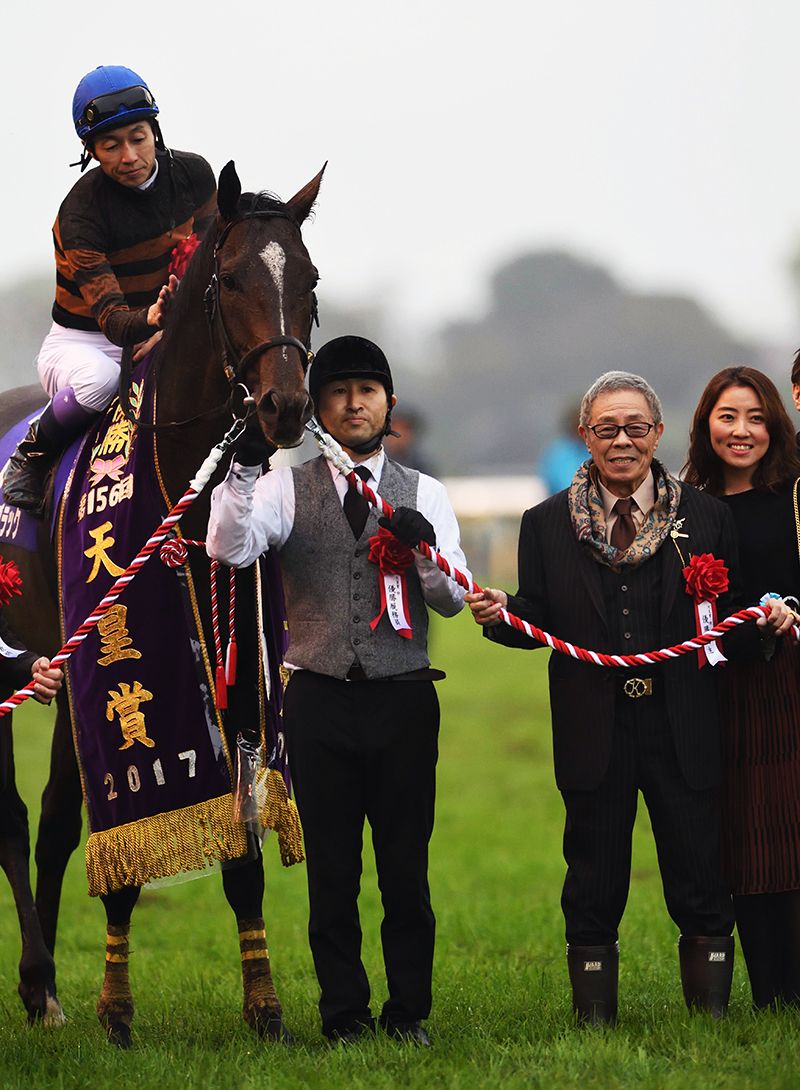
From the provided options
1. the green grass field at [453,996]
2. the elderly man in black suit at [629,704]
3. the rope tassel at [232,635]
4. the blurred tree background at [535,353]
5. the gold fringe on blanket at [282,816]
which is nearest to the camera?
the green grass field at [453,996]

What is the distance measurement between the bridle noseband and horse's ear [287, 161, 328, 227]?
0.21 ft

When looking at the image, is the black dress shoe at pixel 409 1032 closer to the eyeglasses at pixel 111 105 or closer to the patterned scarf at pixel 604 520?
the patterned scarf at pixel 604 520

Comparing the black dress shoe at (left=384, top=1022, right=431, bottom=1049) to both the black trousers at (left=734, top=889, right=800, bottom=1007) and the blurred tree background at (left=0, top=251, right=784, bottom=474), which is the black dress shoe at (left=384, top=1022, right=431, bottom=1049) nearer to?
the black trousers at (left=734, top=889, right=800, bottom=1007)

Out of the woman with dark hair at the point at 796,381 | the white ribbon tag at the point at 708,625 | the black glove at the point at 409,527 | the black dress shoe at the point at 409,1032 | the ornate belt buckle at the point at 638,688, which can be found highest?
the woman with dark hair at the point at 796,381

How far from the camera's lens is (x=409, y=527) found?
17.3 ft

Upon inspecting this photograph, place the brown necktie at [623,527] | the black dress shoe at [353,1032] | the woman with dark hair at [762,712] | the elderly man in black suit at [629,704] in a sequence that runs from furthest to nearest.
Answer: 1. the woman with dark hair at [762,712]
2. the brown necktie at [623,527]
3. the elderly man in black suit at [629,704]
4. the black dress shoe at [353,1032]

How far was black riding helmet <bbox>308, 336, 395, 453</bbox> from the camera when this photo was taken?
18.0 ft

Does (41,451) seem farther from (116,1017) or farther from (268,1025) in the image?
(268,1025)

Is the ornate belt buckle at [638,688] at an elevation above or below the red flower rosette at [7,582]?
below

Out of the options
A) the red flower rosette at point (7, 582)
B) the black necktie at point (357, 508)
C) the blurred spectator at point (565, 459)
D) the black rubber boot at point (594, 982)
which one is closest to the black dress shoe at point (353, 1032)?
the black rubber boot at point (594, 982)

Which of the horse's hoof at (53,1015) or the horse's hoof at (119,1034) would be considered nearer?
the horse's hoof at (119,1034)


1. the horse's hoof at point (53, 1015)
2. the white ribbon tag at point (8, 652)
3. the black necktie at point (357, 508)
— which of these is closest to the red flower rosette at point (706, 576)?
the black necktie at point (357, 508)

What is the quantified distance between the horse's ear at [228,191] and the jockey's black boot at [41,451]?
3.74ft

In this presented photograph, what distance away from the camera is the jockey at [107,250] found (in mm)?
6133
